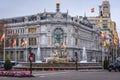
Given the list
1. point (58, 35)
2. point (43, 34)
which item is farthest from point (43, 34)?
point (58, 35)

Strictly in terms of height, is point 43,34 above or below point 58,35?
above

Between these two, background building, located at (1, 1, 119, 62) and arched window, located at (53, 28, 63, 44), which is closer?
background building, located at (1, 1, 119, 62)

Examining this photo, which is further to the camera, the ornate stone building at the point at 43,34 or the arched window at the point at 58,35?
the arched window at the point at 58,35

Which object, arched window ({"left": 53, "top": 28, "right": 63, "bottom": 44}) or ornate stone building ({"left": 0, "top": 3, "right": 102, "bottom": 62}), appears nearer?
ornate stone building ({"left": 0, "top": 3, "right": 102, "bottom": 62})

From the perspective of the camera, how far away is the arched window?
120 m

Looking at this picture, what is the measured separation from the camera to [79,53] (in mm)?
127125

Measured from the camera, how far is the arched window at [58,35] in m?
120

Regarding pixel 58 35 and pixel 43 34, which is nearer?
pixel 58 35

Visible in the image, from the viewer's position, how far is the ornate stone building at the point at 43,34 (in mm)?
118500

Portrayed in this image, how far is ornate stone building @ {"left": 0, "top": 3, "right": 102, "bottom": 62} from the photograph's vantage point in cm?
11850

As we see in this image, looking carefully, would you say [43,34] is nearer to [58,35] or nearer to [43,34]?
[43,34]

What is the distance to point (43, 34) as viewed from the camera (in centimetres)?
12056

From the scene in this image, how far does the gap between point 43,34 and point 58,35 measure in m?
5.24

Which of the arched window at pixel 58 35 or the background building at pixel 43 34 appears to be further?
the arched window at pixel 58 35
